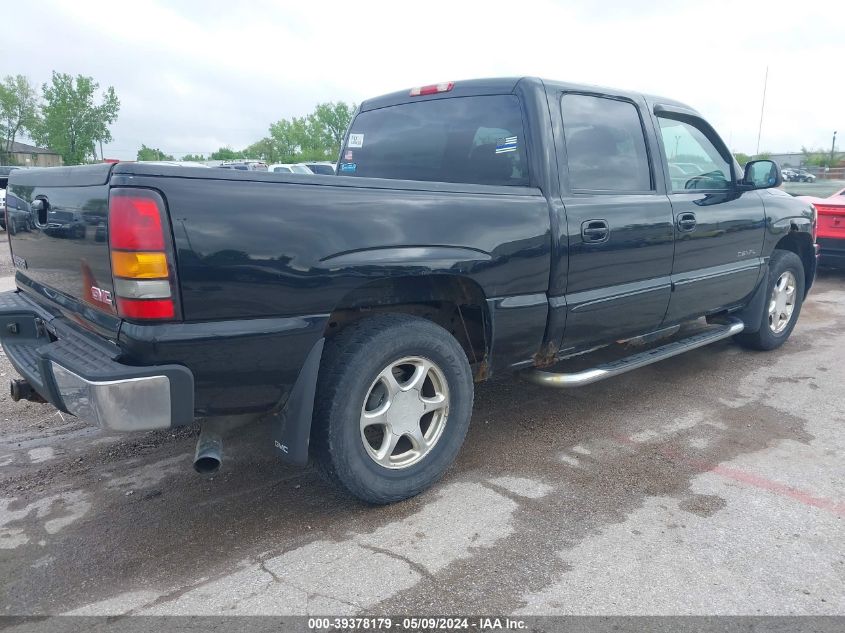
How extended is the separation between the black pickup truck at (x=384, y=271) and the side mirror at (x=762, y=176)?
2 centimetres

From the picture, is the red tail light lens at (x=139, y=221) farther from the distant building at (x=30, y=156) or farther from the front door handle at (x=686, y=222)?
the distant building at (x=30, y=156)

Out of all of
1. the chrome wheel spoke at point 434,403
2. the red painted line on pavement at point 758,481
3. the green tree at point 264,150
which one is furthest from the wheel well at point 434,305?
the green tree at point 264,150

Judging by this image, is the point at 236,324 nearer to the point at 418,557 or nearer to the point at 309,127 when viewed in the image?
the point at 418,557

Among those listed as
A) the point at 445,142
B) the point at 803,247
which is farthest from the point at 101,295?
the point at 803,247

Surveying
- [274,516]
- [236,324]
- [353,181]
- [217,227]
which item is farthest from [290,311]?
[274,516]

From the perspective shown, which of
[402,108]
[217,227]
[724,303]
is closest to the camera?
[217,227]

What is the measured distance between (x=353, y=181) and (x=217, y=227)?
0.61m

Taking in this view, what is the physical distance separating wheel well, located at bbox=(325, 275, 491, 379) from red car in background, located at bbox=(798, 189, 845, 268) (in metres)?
7.63

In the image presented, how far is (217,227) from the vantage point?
2.33m

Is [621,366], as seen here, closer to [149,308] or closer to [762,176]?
[762,176]

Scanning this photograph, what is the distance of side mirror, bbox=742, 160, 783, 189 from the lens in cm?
460

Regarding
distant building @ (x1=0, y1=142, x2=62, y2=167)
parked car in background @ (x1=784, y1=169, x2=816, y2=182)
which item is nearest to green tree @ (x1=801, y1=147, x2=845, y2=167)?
parked car in background @ (x1=784, y1=169, x2=816, y2=182)

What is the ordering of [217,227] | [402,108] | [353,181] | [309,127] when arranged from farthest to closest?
[309,127] → [402,108] → [353,181] → [217,227]

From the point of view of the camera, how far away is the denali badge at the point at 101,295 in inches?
96.0
